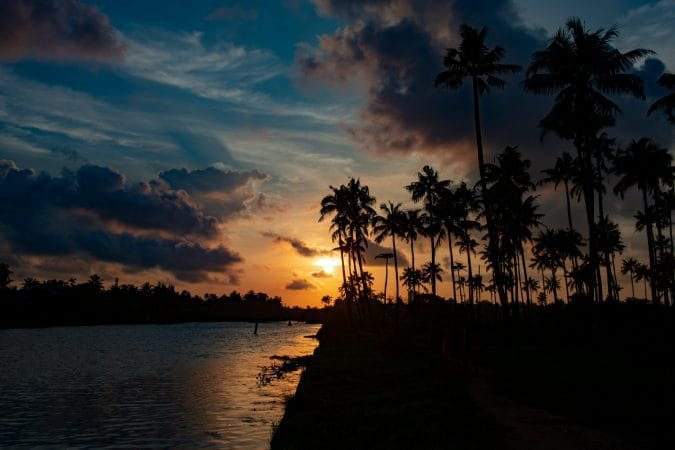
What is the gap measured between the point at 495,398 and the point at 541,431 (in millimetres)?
4897

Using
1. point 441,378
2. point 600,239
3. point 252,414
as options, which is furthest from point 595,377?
point 600,239

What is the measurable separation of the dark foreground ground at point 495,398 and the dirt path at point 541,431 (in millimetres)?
27

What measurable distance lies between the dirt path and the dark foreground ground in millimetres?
27

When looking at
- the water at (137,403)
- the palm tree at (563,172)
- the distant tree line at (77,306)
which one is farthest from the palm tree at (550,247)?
the distant tree line at (77,306)

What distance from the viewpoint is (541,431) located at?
1286 cm

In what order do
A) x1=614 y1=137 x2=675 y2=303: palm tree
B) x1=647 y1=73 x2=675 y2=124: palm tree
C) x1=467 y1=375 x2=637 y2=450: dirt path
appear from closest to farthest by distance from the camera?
x1=467 y1=375 x2=637 y2=450: dirt path, x1=647 y1=73 x2=675 y2=124: palm tree, x1=614 y1=137 x2=675 y2=303: palm tree

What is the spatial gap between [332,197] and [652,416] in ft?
175

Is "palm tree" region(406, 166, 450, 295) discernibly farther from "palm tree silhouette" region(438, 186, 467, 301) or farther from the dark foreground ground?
→ the dark foreground ground

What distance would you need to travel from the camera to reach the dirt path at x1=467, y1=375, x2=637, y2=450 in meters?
11.5

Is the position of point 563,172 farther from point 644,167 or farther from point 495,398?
point 495,398

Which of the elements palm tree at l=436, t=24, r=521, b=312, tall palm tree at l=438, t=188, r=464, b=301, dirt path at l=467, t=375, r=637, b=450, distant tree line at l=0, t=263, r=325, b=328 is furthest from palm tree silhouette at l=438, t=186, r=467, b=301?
distant tree line at l=0, t=263, r=325, b=328

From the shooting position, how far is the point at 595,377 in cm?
2016

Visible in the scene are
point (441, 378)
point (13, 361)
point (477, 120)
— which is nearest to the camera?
point (441, 378)

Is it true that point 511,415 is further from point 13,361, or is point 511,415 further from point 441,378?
point 13,361
